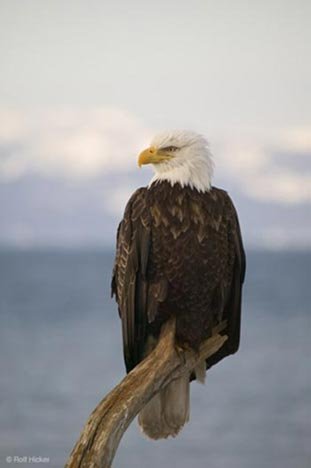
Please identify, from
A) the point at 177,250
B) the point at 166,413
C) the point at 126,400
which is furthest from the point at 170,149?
the point at 166,413

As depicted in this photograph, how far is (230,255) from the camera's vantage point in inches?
108

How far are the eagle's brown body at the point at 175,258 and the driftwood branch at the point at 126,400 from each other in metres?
0.08

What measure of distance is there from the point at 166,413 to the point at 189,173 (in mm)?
888

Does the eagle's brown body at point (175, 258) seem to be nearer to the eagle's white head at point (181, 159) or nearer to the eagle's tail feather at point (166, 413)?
the eagle's white head at point (181, 159)

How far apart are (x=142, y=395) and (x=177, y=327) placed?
29 cm

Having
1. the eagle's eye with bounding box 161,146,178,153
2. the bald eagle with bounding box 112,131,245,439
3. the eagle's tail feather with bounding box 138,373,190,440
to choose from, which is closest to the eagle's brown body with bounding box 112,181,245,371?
the bald eagle with bounding box 112,131,245,439

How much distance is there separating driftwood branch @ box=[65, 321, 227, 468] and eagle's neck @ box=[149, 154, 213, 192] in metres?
0.47

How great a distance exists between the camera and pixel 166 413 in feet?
9.66

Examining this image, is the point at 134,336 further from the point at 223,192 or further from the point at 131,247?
the point at 223,192

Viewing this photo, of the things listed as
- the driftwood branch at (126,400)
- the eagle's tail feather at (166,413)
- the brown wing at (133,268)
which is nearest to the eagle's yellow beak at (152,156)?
the brown wing at (133,268)

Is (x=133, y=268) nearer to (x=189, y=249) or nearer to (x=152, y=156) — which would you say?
(x=189, y=249)

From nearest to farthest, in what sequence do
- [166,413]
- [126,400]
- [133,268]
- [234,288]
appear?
[126,400], [133,268], [234,288], [166,413]

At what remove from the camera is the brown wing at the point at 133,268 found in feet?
8.71

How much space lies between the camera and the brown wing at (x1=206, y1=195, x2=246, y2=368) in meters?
2.72
